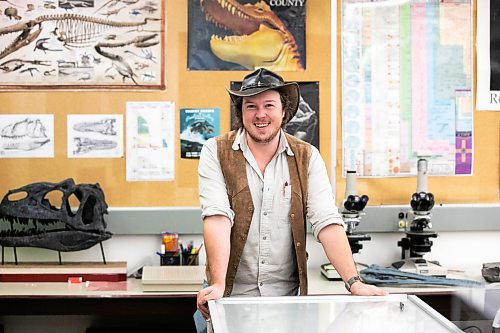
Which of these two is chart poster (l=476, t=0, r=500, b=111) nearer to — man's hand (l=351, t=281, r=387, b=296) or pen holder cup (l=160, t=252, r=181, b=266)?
pen holder cup (l=160, t=252, r=181, b=266)

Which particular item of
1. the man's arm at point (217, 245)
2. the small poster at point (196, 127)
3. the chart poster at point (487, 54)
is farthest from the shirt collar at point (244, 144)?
the chart poster at point (487, 54)

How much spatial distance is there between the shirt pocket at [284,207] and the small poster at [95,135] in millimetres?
1396

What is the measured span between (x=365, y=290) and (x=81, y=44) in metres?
2.16

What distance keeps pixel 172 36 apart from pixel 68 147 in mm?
774

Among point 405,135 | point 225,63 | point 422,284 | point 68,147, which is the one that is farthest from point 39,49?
point 422,284

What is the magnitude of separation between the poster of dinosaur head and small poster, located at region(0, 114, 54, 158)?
794 millimetres

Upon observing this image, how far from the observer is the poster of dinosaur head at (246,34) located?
158 inches

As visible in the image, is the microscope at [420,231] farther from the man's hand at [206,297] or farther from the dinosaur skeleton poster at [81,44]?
the man's hand at [206,297]

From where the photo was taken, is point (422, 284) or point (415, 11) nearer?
point (422, 284)

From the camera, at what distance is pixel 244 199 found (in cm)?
286

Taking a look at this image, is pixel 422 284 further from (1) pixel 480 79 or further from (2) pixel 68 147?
(2) pixel 68 147

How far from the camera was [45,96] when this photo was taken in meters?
3.98

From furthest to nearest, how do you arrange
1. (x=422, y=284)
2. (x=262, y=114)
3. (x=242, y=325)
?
1. (x=422, y=284)
2. (x=262, y=114)
3. (x=242, y=325)

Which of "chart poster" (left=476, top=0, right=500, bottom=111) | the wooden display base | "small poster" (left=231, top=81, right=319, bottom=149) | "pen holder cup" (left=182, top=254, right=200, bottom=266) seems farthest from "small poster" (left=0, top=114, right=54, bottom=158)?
"chart poster" (left=476, top=0, right=500, bottom=111)
